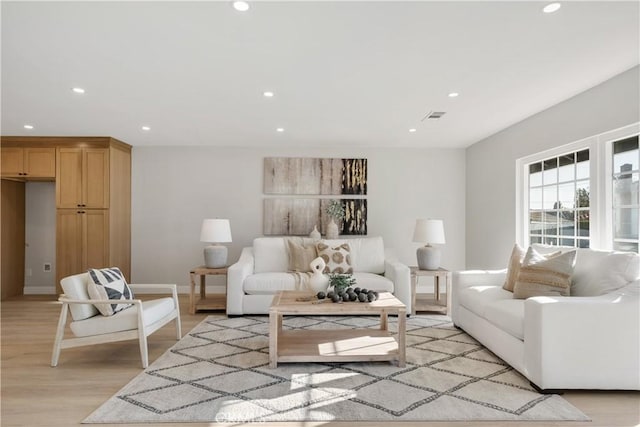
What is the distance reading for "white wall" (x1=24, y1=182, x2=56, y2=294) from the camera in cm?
581

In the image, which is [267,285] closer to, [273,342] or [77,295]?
[273,342]

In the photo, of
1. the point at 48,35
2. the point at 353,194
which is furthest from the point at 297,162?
the point at 48,35

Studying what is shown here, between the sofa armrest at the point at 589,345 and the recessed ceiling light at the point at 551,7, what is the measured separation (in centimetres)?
175

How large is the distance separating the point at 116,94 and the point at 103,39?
119 centimetres

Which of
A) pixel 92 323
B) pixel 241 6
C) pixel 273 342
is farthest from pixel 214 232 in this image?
pixel 241 6

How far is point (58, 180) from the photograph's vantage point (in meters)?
5.29

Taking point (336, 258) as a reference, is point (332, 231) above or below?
above

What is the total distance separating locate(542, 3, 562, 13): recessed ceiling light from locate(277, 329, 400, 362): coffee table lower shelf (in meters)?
2.46

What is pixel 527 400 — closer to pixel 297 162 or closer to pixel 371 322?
pixel 371 322

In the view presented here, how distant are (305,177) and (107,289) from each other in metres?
3.37

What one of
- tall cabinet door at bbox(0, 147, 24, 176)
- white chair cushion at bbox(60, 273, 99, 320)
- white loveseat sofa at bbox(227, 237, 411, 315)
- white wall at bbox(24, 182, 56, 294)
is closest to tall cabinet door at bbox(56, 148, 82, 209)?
tall cabinet door at bbox(0, 147, 24, 176)

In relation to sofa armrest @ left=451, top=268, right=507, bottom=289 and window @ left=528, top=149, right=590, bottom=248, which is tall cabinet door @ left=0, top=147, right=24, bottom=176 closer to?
sofa armrest @ left=451, top=268, right=507, bottom=289

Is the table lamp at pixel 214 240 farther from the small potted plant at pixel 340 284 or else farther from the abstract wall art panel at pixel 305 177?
the small potted plant at pixel 340 284

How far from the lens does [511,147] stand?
4.73 metres
